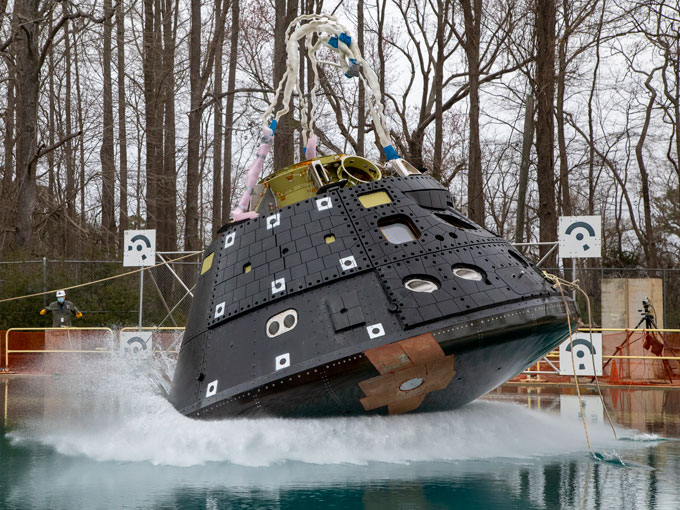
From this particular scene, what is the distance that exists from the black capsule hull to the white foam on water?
16cm

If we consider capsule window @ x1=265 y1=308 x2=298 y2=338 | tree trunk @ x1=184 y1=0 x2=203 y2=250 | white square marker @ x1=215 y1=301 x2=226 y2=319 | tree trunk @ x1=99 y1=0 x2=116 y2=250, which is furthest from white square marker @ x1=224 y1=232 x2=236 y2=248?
tree trunk @ x1=99 y1=0 x2=116 y2=250

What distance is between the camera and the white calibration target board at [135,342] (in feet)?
49.5

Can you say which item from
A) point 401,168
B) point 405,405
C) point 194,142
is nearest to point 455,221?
point 401,168

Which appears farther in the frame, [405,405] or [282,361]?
[405,405]

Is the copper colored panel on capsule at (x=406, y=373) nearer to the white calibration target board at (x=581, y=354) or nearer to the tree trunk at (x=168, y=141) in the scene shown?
A: the white calibration target board at (x=581, y=354)

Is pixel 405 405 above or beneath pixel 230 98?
beneath

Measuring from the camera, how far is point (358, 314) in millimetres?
6500

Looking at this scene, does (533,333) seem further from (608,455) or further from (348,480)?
(348,480)

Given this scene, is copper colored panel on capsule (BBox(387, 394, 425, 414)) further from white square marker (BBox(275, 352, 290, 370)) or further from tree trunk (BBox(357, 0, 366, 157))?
tree trunk (BBox(357, 0, 366, 157))

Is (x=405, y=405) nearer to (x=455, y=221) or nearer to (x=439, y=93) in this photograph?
(x=455, y=221)

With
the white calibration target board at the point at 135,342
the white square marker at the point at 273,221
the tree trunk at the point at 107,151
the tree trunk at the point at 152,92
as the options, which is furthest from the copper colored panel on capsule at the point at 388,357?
the tree trunk at the point at 152,92

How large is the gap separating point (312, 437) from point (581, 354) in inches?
323

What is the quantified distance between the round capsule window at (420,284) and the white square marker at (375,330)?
0.47 metres

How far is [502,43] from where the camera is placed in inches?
914
